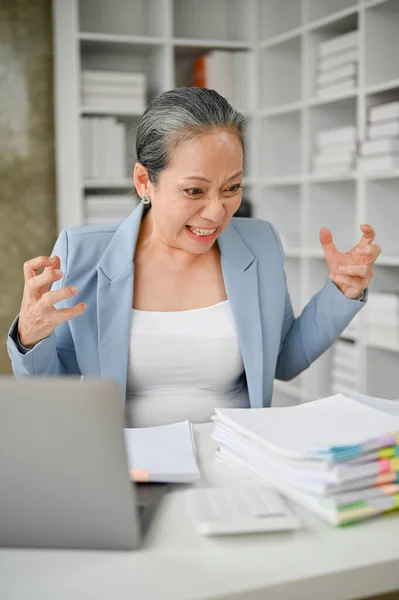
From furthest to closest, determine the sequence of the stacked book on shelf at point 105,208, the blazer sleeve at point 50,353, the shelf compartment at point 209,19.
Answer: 1. the shelf compartment at point 209,19
2. the stacked book on shelf at point 105,208
3. the blazer sleeve at point 50,353

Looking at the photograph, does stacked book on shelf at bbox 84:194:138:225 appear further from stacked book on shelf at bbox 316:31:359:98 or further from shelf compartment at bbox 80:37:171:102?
stacked book on shelf at bbox 316:31:359:98

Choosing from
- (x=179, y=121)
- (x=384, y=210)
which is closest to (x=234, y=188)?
(x=179, y=121)

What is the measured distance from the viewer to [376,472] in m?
1.07

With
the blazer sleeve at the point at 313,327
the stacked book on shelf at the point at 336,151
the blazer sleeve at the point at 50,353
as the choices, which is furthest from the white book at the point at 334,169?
the blazer sleeve at the point at 50,353

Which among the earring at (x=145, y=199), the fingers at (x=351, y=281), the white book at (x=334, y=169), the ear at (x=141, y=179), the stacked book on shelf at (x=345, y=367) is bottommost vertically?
the stacked book on shelf at (x=345, y=367)

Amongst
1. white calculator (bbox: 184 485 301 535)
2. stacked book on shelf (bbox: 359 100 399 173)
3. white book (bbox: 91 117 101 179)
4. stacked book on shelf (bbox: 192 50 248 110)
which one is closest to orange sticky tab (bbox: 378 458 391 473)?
white calculator (bbox: 184 485 301 535)

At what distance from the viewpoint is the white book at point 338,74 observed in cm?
368

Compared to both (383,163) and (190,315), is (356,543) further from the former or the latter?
(383,163)

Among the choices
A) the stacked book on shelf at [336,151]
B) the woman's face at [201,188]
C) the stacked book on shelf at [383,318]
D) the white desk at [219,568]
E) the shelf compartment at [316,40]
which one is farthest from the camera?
the shelf compartment at [316,40]

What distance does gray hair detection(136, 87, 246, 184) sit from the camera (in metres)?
1.77

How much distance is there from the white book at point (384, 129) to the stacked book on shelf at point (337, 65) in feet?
1.02

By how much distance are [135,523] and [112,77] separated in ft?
11.4

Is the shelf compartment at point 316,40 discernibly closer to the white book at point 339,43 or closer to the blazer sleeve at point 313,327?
the white book at point 339,43

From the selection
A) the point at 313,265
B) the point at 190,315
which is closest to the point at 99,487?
the point at 190,315
